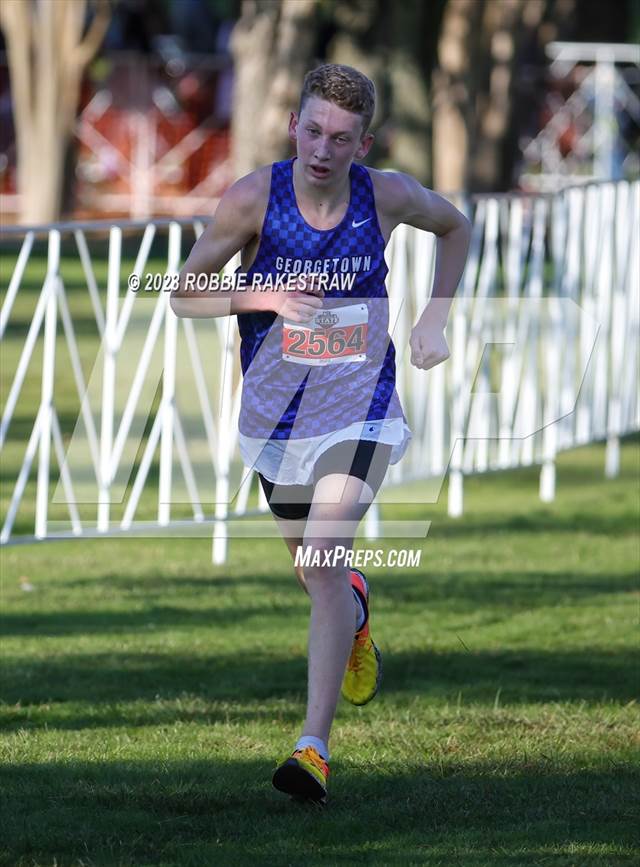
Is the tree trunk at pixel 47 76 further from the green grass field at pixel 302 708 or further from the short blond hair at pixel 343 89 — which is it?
the short blond hair at pixel 343 89

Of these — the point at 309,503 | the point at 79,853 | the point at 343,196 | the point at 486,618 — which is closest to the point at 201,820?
the point at 79,853

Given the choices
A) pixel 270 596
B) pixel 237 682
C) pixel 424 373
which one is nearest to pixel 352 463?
pixel 237 682

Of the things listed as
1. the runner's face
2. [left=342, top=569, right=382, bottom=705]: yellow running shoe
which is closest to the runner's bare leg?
[left=342, top=569, right=382, bottom=705]: yellow running shoe

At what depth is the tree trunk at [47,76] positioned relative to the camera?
26.6 m

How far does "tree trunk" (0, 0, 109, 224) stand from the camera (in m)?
26.6

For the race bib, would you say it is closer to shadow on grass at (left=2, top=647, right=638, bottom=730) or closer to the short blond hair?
the short blond hair

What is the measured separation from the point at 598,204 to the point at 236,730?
19.0 feet

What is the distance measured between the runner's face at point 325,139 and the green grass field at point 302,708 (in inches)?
64.1

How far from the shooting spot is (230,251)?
16.8ft

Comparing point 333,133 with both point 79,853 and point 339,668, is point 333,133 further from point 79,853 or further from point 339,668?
point 79,853

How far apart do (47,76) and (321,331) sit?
22.5 metres

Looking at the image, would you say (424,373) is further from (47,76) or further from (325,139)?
(47,76)

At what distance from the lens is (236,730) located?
5840 millimetres

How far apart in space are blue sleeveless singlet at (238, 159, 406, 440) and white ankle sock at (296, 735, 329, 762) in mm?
815
